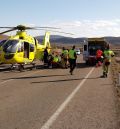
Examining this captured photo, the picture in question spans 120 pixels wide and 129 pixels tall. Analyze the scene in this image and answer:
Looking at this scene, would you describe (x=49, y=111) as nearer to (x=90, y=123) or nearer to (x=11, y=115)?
(x=11, y=115)

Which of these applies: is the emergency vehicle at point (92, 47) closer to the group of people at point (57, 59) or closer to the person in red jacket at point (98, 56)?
the person in red jacket at point (98, 56)

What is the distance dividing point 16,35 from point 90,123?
72.2 ft

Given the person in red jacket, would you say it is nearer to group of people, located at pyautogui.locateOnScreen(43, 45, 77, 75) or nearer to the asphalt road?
group of people, located at pyautogui.locateOnScreen(43, 45, 77, 75)

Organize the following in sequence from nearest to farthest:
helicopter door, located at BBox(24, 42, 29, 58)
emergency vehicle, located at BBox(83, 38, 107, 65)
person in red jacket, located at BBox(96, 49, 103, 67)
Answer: helicopter door, located at BBox(24, 42, 29, 58) → person in red jacket, located at BBox(96, 49, 103, 67) → emergency vehicle, located at BBox(83, 38, 107, 65)

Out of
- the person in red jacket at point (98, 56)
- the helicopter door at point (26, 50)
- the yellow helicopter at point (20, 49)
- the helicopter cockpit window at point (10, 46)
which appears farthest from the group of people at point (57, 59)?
the helicopter cockpit window at point (10, 46)

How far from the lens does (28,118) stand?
30.4 ft

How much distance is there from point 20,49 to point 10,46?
121 centimetres

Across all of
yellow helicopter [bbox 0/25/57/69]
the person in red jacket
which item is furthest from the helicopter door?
the person in red jacket

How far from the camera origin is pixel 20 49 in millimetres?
28922

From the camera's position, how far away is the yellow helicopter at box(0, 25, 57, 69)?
2755 centimetres

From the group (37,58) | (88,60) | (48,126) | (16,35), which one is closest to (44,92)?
(48,126)

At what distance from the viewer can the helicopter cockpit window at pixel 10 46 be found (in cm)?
2765

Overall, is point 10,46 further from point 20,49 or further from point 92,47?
point 92,47

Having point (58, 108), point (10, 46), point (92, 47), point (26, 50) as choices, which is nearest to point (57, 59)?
point (26, 50)
